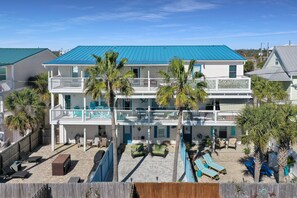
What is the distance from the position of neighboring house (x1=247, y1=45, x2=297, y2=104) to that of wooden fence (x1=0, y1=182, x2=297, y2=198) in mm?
17031

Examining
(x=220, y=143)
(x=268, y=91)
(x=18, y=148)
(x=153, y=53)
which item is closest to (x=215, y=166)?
(x=220, y=143)

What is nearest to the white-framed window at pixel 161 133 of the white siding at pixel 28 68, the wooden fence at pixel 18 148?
the wooden fence at pixel 18 148

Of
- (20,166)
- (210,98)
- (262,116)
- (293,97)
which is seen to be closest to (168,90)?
(262,116)

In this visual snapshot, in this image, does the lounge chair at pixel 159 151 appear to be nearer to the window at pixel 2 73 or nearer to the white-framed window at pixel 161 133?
the white-framed window at pixel 161 133

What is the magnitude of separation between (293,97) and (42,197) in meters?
25.7

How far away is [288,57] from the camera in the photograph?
109ft

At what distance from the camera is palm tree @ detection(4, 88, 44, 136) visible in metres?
23.0

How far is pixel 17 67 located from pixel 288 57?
1125 inches

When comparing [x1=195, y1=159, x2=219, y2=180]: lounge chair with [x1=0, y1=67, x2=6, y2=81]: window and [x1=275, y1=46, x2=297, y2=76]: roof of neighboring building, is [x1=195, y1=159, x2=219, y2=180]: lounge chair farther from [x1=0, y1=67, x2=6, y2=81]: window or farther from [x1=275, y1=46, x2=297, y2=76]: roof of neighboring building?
[x1=0, y1=67, x2=6, y2=81]: window

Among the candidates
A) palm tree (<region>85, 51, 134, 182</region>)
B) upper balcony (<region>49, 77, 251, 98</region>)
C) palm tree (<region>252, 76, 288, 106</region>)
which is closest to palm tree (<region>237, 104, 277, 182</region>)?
upper balcony (<region>49, 77, 251, 98</region>)

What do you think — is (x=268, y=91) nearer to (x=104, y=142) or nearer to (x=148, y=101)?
(x=148, y=101)

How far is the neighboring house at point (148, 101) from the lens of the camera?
2377cm

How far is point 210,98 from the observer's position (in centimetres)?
2470

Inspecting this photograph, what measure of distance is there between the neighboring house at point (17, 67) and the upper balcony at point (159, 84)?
6.70 metres
